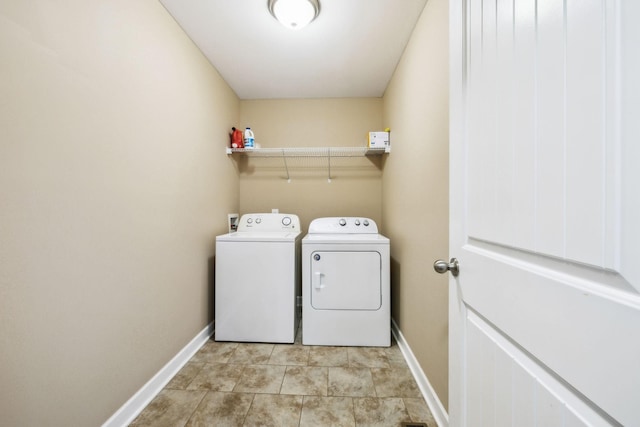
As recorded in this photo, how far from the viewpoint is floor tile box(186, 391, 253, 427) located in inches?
51.4

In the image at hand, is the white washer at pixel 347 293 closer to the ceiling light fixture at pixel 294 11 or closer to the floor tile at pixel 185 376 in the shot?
the floor tile at pixel 185 376

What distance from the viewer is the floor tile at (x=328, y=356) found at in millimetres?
1797

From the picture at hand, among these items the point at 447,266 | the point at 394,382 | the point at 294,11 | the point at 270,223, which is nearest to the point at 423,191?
the point at 447,266

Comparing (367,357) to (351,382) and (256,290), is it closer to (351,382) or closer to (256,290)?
(351,382)

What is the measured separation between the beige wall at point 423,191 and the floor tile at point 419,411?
14 centimetres

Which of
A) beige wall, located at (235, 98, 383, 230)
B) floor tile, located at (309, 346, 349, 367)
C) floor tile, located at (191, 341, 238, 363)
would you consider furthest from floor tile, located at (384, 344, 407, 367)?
beige wall, located at (235, 98, 383, 230)

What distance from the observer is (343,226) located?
248cm

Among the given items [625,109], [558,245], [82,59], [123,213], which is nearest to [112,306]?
[123,213]

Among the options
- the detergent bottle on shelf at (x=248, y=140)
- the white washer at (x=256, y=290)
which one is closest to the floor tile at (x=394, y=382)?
the white washer at (x=256, y=290)

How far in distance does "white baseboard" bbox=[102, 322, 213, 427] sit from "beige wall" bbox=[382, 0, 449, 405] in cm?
159

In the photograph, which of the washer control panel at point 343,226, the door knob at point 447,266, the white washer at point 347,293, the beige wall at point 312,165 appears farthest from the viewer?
the beige wall at point 312,165

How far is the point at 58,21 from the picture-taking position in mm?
979

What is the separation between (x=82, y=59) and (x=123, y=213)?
682mm

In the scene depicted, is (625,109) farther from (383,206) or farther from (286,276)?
(383,206)
